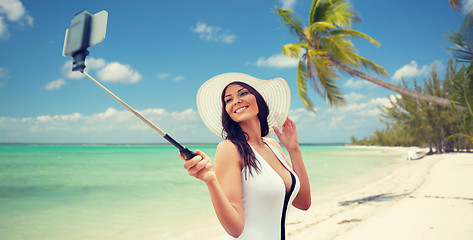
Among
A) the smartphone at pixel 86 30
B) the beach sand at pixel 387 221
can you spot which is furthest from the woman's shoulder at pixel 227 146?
the beach sand at pixel 387 221

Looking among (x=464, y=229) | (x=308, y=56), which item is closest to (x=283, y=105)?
(x=464, y=229)

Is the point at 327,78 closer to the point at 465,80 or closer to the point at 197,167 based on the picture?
the point at 465,80

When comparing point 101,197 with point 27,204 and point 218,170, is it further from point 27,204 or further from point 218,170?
point 218,170

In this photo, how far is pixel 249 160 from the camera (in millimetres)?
1226

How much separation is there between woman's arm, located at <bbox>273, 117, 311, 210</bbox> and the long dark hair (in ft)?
0.39

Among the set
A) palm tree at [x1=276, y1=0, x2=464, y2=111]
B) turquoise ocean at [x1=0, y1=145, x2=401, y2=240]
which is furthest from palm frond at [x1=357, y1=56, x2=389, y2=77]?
turquoise ocean at [x1=0, y1=145, x2=401, y2=240]

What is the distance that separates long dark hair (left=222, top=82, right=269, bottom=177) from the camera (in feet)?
4.02

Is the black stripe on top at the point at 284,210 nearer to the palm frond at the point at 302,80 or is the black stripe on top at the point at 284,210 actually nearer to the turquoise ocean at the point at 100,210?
the turquoise ocean at the point at 100,210

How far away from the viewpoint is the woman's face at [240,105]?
4.75ft

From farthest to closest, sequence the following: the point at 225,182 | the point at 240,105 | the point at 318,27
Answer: the point at 318,27 < the point at 240,105 < the point at 225,182

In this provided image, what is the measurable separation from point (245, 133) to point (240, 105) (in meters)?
0.16

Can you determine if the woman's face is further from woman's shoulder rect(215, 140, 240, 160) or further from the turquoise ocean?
the turquoise ocean

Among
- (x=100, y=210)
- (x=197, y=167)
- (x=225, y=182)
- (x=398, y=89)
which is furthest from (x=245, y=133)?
(x=100, y=210)

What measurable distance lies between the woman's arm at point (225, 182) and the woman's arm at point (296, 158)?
532mm
